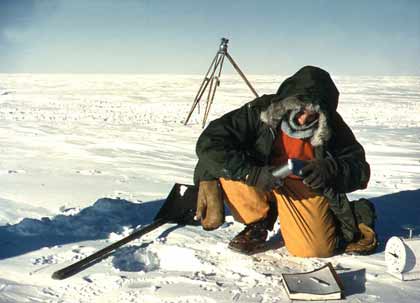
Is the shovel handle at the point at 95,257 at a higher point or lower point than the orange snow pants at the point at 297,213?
lower

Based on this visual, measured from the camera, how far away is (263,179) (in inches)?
94.1

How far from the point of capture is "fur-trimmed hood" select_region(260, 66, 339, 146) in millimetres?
2475

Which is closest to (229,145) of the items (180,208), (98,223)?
(180,208)

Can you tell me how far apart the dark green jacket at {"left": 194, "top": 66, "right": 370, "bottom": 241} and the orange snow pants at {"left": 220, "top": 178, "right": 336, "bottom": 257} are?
0.30 ft

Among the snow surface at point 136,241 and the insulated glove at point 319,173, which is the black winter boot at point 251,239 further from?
the insulated glove at point 319,173

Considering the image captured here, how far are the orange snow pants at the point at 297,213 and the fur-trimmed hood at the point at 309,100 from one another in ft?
1.03

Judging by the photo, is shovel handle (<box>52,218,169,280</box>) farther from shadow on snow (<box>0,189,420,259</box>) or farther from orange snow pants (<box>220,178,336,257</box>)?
→ orange snow pants (<box>220,178,336,257</box>)

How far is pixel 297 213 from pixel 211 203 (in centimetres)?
49

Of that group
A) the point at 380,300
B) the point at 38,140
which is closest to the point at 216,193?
the point at 380,300

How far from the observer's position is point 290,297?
2035 mm

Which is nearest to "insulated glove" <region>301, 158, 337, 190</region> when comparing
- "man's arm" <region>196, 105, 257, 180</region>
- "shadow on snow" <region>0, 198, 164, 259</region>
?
"man's arm" <region>196, 105, 257, 180</region>

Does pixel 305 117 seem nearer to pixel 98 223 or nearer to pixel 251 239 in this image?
pixel 251 239

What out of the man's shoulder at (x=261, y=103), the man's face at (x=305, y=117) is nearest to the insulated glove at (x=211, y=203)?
the man's shoulder at (x=261, y=103)

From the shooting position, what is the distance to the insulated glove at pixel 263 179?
93.4 inches
